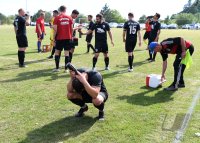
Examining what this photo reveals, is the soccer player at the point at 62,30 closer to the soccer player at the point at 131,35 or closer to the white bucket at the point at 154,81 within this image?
the soccer player at the point at 131,35

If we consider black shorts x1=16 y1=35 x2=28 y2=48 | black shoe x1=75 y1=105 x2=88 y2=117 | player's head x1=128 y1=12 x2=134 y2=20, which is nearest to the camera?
black shoe x1=75 y1=105 x2=88 y2=117

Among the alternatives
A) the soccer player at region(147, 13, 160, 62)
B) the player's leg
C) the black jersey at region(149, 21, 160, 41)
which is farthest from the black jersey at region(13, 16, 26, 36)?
the player's leg

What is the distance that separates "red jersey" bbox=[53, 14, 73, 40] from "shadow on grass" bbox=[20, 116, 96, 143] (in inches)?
190

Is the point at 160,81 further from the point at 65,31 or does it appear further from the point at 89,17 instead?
the point at 89,17

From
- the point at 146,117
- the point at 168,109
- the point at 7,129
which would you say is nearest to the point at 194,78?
the point at 168,109

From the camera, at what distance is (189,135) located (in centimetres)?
514

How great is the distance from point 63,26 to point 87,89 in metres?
5.46

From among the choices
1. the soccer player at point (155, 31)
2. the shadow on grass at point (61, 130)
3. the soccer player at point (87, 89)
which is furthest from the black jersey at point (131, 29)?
the shadow on grass at point (61, 130)

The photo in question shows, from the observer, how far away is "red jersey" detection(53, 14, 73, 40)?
10164 mm

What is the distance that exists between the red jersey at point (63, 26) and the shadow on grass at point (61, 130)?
4837 mm

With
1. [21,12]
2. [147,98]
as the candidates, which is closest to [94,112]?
[147,98]

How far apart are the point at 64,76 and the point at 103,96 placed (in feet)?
14.0

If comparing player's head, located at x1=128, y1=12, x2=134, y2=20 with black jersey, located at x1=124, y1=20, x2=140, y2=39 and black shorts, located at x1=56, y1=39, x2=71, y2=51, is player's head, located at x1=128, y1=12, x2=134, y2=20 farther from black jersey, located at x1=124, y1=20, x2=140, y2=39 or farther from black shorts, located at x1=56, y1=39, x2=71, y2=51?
black shorts, located at x1=56, y1=39, x2=71, y2=51

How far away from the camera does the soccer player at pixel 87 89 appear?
516cm
